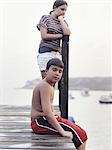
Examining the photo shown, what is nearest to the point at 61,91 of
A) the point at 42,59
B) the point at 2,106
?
the point at 42,59

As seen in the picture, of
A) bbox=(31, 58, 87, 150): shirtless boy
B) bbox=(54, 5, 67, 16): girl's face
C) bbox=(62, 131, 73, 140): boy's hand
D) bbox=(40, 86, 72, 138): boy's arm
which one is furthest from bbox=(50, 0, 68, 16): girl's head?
bbox=(62, 131, 73, 140): boy's hand

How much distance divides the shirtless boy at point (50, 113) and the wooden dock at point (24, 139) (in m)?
0.07

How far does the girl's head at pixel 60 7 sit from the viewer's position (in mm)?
4953

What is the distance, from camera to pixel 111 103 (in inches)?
2276

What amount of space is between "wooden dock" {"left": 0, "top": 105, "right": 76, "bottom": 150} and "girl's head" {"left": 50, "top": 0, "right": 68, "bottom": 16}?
113cm

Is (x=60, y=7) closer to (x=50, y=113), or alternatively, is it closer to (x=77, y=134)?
(x=50, y=113)

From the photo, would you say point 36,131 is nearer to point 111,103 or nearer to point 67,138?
point 67,138

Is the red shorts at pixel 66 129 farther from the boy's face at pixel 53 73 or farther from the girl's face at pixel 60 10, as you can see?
the girl's face at pixel 60 10

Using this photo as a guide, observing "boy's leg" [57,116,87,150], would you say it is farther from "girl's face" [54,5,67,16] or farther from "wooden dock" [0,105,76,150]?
"girl's face" [54,5,67,16]

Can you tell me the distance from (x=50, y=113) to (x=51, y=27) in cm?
113

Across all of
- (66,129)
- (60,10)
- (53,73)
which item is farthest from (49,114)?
(60,10)

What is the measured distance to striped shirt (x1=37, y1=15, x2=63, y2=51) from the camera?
4965 mm

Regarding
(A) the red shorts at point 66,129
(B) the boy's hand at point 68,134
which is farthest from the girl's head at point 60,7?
(B) the boy's hand at point 68,134

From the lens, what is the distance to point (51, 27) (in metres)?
5.00
